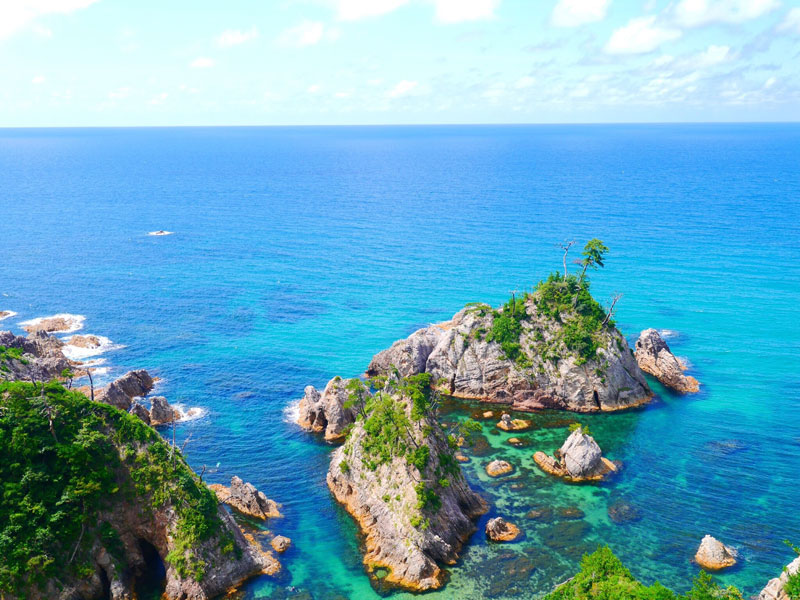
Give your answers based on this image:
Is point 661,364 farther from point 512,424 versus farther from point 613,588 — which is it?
point 613,588

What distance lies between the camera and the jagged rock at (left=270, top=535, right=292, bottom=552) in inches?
2417

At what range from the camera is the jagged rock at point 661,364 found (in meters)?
94.8

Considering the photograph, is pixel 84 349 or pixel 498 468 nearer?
pixel 498 468

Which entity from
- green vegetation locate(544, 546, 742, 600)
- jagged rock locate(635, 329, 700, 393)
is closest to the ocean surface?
jagged rock locate(635, 329, 700, 393)

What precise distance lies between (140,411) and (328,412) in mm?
24891

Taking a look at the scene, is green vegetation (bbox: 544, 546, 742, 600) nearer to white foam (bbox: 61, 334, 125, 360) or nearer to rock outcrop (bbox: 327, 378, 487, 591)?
rock outcrop (bbox: 327, 378, 487, 591)

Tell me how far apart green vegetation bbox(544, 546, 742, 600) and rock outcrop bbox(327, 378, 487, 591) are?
13366 millimetres

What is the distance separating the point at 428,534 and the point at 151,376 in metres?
58.6

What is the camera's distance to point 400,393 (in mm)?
71812

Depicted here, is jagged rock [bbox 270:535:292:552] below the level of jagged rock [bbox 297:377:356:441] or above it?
below

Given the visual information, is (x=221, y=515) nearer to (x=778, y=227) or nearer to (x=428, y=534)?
(x=428, y=534)

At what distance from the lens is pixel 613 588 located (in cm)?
4544

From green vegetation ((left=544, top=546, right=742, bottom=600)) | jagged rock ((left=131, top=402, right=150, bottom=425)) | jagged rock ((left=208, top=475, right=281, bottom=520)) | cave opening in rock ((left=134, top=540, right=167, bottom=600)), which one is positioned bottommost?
cave opening in rock ((left=134, top=540, right=167, bottom=600))

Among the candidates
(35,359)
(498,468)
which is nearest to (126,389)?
(35,359)
